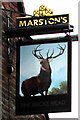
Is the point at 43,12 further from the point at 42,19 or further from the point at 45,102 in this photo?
the point at 45,102

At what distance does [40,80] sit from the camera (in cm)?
1231

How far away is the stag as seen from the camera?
481 inches

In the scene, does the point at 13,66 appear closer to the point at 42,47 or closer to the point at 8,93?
the point at 8,93

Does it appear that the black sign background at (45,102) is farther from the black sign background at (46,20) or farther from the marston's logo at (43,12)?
the marston's logo at (43,12)

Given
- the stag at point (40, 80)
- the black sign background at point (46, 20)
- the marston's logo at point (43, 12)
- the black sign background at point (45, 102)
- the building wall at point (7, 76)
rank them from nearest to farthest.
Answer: the black sign background at point (45, 102)
the stag at point (40, 80)
the black sign background at point (46, 20)
the building wall at point (7, 76)
the marston's logo at point (43, 12)

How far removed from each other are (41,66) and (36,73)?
0.69 feet

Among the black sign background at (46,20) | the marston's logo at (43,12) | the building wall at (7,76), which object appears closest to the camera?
the black sign background at (46,20)

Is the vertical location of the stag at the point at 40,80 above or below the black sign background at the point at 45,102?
above

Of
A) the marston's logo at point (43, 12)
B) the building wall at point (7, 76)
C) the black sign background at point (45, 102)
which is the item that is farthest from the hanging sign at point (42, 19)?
the black sign background at point (45, 102)

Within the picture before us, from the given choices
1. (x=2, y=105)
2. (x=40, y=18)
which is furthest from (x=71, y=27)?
(x=2, y=105)

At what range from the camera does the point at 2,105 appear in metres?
13.0

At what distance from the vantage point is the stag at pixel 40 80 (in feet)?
40.1

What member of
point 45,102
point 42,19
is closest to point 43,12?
point 42,19

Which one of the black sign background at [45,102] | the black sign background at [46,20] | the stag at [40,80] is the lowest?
the black sign background at [45,102]
